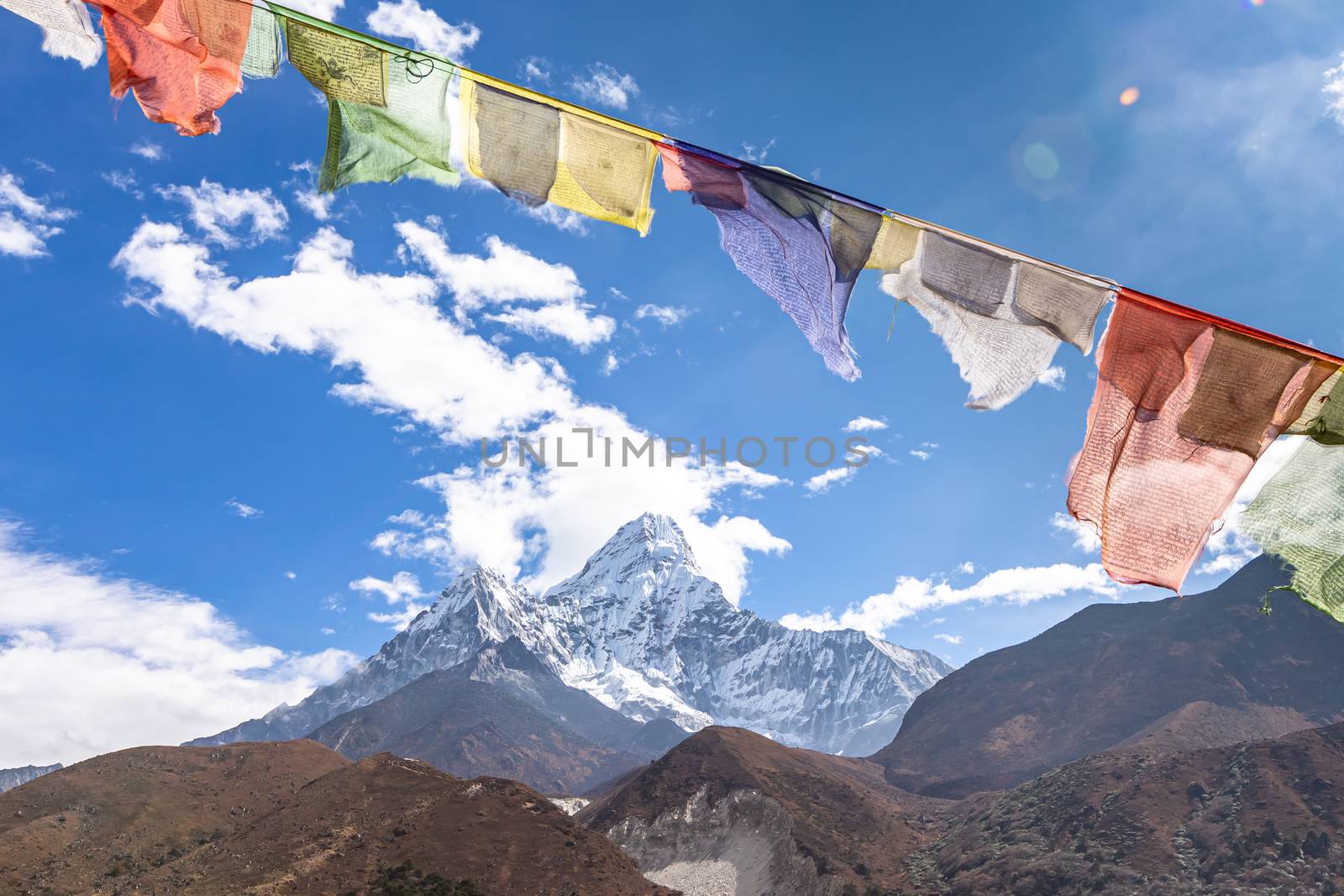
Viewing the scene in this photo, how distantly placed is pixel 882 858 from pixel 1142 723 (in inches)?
1964

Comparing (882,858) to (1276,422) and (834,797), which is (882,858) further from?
(1276,422)

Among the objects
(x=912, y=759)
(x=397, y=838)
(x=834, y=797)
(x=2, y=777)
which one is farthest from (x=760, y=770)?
(x=2, y=777)

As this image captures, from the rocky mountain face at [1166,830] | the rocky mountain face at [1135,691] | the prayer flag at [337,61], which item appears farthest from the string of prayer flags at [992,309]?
the rocky mountain face at [1135,691]

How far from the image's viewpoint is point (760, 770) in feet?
201

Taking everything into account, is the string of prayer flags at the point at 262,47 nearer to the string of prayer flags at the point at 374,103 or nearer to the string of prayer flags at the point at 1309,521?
the string of prayer flags at the point at 374,103

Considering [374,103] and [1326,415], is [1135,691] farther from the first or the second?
[374,103]

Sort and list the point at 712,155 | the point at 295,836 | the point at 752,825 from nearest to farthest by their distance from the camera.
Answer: the point at 712,155, the point at 295,836, the point at 752,825

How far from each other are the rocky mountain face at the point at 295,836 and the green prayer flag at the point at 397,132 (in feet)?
102

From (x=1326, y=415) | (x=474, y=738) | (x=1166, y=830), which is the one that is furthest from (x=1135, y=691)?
(x=1326, y=415)

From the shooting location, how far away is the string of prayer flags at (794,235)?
16.1 ft

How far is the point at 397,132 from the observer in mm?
5055

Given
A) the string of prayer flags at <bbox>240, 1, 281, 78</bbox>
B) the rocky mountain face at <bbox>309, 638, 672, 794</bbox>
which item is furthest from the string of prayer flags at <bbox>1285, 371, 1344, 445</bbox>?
the rocky mountain face at <bbox>309, 638, 672, 794</bbox>

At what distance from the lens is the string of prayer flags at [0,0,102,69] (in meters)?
5.14

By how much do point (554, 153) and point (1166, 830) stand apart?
50.7m
